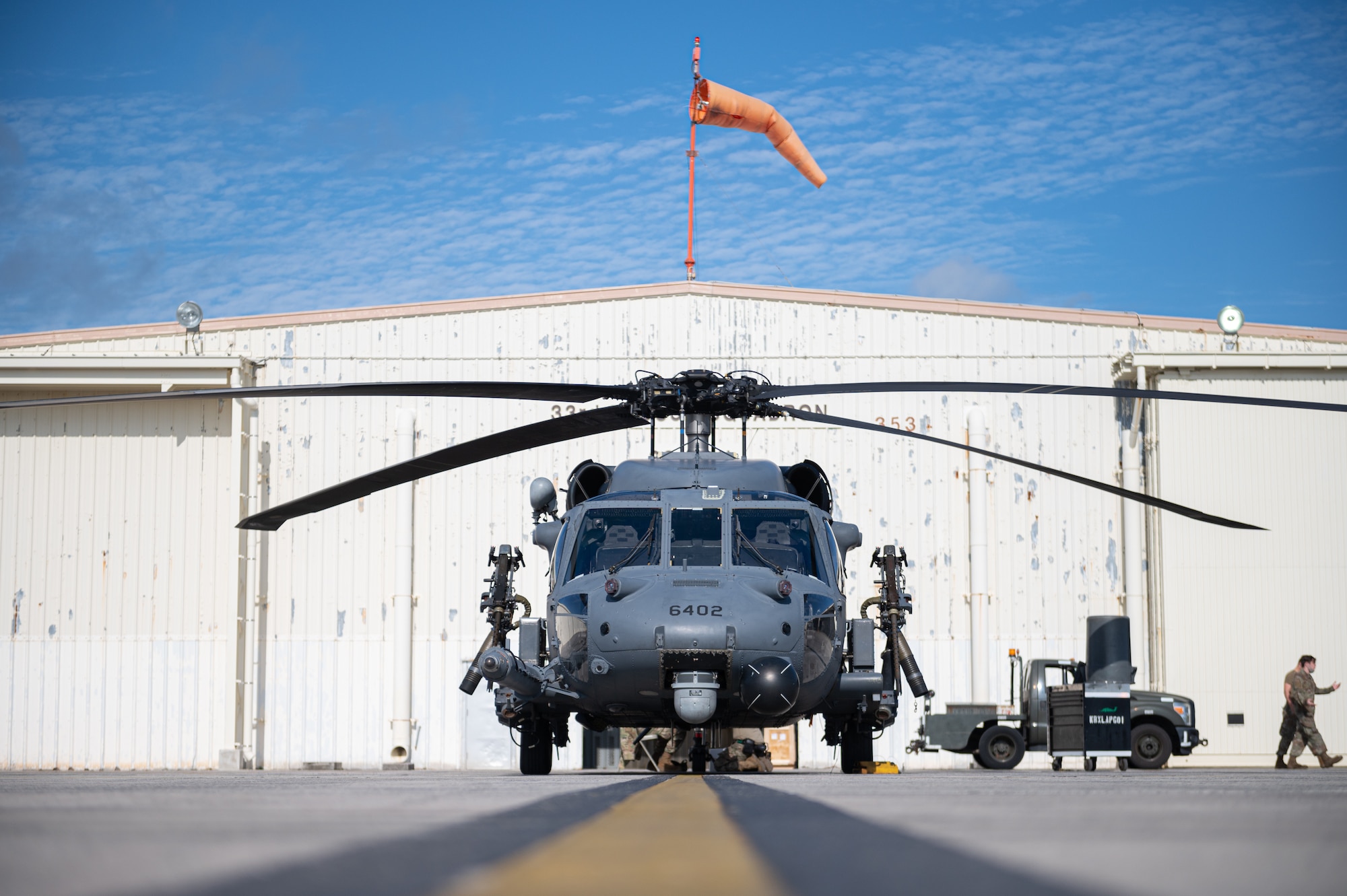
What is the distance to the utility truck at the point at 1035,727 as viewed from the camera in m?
18.5

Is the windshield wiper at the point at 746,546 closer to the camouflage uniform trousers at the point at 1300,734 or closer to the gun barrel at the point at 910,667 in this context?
the gun barrel at the point at 910,667

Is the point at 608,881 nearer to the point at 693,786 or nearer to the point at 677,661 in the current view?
the point at 693,786

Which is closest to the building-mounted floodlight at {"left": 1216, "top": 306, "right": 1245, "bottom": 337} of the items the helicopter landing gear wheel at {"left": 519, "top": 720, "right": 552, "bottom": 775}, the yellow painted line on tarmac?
the helicopter landing gear wheel at {"left": 519, "top": 720, "right": 552, "bottom": 775}

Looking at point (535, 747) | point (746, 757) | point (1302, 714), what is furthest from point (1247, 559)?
point (535, 747)

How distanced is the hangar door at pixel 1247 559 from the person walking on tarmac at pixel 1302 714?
4.62ft

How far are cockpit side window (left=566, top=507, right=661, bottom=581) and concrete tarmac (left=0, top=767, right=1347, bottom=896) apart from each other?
5523mm

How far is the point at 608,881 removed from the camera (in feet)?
6.57

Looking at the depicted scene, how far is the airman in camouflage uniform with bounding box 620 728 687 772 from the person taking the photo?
1855 centimetres

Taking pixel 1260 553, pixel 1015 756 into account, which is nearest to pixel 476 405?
pixel 1015 756

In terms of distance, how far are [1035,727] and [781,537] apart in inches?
408

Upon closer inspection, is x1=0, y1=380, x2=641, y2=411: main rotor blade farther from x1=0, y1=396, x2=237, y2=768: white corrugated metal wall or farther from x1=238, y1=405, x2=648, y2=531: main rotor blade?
x1=0, y1=396, x2=237, y2=768: white corrugated metal wall

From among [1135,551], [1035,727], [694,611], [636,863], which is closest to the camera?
[636,863]

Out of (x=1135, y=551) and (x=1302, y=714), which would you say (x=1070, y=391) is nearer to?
(x=1302, y=714)

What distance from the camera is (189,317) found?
71.8 ft
